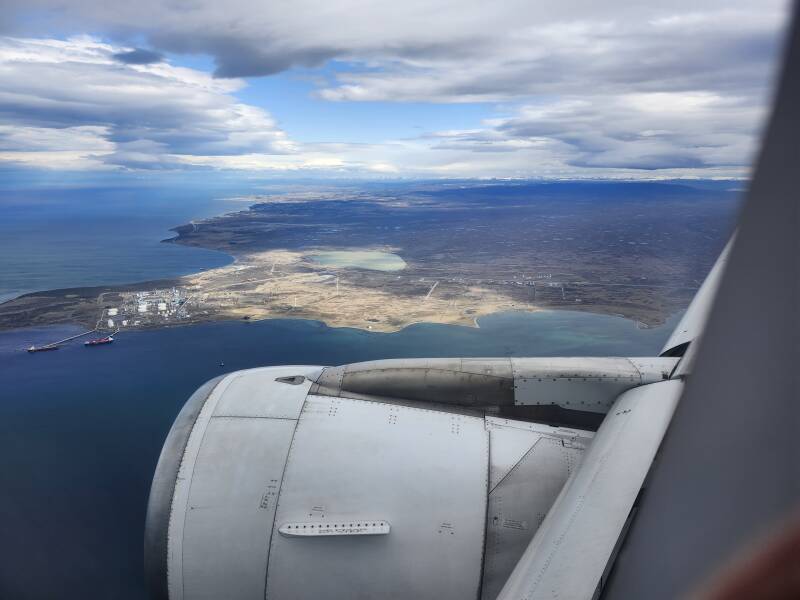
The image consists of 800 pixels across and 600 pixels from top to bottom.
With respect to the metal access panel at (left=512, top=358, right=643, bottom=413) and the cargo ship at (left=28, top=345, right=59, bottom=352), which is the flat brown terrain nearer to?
the cargo ship at (left=28, top=345, right=59, bottom=352)

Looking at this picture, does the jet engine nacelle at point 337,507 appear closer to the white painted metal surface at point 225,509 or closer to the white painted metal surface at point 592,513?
the white painted metal surface at point 225,509

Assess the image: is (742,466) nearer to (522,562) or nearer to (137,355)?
(522,562)

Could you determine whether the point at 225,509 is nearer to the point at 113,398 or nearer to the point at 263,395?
the point at 263,395

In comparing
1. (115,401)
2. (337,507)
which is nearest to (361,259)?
(115,401)

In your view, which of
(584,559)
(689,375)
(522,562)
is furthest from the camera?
(522,562)

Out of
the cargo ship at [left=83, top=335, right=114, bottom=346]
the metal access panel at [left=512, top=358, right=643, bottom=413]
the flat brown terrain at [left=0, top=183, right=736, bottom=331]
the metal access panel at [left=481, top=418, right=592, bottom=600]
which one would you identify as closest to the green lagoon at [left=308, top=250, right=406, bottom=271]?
the flat brown terrain at [left=0, top=183, right=736, bottom=331]

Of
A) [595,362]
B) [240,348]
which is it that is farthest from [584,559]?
[240,348]
